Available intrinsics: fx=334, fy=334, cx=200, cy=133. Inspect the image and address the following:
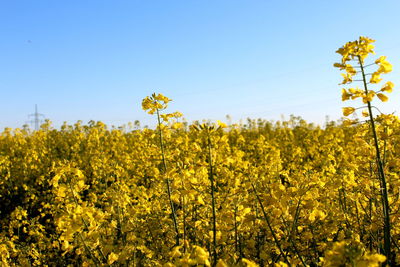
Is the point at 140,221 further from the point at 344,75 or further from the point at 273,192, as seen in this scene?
the point at 344,75

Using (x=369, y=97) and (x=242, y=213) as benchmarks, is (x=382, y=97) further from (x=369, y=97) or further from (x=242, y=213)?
(x=242, y=213)

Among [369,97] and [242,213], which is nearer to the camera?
[369,97]

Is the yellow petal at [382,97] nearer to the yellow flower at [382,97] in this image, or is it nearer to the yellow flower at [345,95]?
the yellow flower at [382,97]

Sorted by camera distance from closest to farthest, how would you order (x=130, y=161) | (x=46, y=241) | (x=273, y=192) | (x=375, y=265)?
(x=375, y=265) < (x=273, y=192) < (x=46, y=241) < (x=130, y=161)

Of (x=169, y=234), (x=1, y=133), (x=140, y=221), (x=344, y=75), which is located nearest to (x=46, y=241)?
(x=140, y=221)

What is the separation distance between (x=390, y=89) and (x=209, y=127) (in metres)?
1.31

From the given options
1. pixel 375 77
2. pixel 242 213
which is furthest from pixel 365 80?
pixel 242 213

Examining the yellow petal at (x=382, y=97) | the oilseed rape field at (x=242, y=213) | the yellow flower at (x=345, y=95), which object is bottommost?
the oilseed rape field at (x=242, y=213)

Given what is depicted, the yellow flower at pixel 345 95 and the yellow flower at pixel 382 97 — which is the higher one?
the yellow flower at pixel 345 95

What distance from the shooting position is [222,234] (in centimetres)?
280

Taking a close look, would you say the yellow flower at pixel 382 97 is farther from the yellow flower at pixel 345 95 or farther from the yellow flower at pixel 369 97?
the yellow flower at pixel 345 95

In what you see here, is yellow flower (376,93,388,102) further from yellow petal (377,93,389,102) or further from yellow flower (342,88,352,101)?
yellow flower (342,88,352,101)

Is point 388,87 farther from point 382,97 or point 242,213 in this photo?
point 242,213

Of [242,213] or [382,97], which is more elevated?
[382,97]
